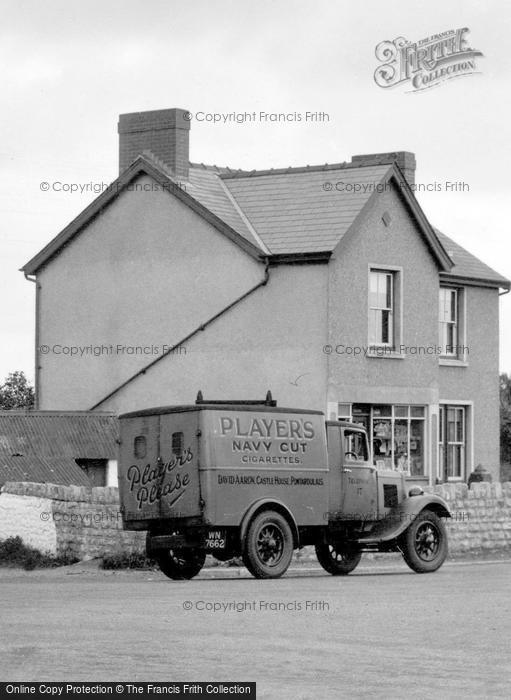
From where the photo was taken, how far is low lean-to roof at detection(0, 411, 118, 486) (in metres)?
32.0

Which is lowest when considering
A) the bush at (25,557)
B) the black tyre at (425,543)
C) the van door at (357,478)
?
the bush at (25,557)

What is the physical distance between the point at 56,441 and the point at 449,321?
10634 mm

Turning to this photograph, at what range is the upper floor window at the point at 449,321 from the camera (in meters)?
39.2

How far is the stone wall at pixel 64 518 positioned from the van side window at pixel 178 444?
4942 millimetres

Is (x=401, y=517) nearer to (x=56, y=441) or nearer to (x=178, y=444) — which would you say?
(x=178, y=444)

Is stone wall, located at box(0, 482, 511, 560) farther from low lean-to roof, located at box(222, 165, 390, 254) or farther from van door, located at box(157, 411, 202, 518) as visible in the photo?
low lean-to roof, located at box(222, 165, 390, 254)

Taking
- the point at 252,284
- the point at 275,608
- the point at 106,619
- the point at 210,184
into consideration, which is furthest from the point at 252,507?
the point at 210,184

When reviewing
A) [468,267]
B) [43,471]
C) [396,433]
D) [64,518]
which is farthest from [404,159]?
[64,518]

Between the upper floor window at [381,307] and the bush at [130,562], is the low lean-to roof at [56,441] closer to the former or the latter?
the bush at [130,562]

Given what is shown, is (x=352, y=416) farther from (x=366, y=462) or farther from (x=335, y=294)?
(x=366, y=462)

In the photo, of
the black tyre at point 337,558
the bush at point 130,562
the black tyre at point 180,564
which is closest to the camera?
the black tyre at point 180,564

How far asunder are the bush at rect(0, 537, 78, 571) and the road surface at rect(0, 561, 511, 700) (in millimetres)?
5159

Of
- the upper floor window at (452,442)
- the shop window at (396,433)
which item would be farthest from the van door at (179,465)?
the upper floor window at (452,442)

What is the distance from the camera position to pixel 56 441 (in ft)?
114
